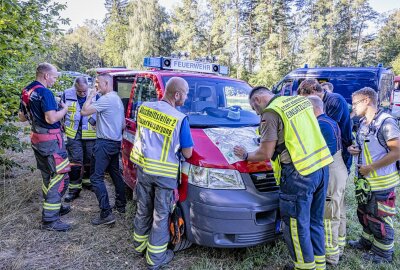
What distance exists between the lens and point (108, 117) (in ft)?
12.7

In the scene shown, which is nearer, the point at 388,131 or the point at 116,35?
the point at 388,131

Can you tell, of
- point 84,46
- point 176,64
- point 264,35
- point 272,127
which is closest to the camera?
point 272,127

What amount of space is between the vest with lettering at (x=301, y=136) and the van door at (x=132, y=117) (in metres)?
1.83

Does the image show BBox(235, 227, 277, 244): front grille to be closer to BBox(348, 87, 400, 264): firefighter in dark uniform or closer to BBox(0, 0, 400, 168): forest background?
BBox(348, 87, 400, 264): firefighter in dark uniform

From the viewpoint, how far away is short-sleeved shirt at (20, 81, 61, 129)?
354cm

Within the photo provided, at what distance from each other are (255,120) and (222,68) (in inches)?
59.6

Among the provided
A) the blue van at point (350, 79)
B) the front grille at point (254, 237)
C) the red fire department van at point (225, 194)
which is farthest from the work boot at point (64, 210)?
the blue van at point (350, 79)

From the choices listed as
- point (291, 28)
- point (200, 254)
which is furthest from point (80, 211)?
point (291, 28)

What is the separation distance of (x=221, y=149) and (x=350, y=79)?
10.6 metres

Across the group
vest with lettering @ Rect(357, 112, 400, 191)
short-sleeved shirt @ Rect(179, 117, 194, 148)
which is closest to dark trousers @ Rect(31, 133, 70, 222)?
short-sleeved shirt @ Rect(179, 117, 194, 148)

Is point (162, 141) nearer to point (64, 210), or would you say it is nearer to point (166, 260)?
point (166, 260)

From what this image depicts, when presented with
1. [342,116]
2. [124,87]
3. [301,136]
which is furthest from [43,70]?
[342,116]

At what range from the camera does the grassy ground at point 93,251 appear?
3.07 m

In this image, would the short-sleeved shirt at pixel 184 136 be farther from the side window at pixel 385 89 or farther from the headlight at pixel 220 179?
the side window at pixel 385 89
